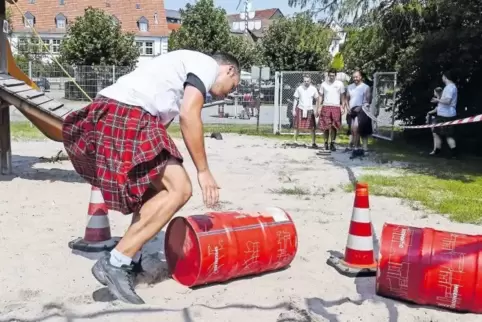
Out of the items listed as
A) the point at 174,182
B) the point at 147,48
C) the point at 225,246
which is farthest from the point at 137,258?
the point at 147,48

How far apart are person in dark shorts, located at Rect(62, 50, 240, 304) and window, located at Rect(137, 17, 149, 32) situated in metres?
75.4

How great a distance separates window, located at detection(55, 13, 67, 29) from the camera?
72.2 meters

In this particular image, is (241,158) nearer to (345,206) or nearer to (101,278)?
(345,206)

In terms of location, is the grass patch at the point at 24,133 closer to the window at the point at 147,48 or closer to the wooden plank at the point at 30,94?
the wooden plank at the point at 30,94

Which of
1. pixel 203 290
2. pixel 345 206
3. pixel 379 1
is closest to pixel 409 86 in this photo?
pixel 379 1

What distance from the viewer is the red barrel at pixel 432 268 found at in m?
3.66

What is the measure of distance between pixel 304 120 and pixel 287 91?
3.91 meters

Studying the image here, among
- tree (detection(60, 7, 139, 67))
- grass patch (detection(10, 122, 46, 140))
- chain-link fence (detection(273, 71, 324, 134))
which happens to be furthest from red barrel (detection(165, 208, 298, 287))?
tree (detection(60, 7, 139, 67))

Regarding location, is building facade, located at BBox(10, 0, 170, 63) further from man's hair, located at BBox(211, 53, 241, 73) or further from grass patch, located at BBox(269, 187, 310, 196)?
man's hair, located at BBox(211, 53, 241, 73)

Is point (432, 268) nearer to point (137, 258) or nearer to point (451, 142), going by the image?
point (137, 258)

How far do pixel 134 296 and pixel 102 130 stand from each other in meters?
1.03

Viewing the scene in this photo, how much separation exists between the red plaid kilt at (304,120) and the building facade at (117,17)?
5553cm

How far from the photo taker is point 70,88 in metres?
23.6

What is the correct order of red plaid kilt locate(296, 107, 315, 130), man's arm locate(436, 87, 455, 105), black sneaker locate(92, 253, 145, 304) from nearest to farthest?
black sneaker locate(92, 253, 145, 304), man's arm locate(436, 87, 455, 105), red plaid kilt locate(296, 107, 315, 130)
